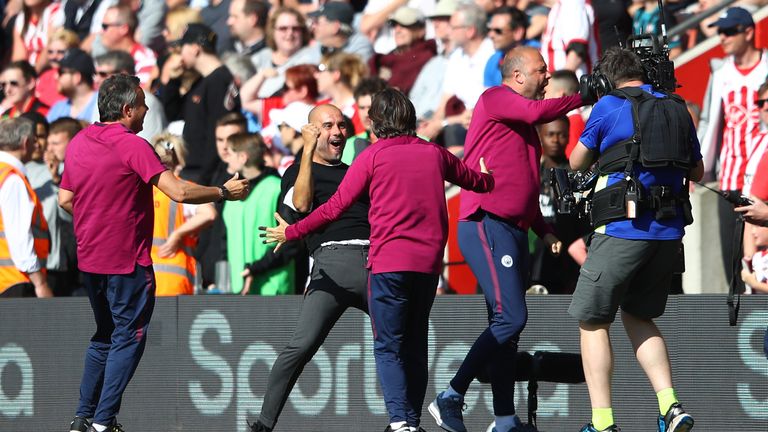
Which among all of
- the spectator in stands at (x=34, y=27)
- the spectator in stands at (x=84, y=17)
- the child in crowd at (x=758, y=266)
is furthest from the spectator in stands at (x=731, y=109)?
the spectator in stands at (x=34, y=27)

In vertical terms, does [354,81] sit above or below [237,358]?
above

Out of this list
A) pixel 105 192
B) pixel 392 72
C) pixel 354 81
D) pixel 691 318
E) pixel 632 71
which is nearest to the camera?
pixel 632 71

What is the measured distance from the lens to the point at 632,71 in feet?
25.8

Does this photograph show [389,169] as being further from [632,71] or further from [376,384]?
[376,384]

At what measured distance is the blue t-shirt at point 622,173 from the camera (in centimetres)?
770

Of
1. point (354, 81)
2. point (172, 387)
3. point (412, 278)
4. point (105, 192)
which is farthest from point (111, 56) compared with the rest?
point (412, 278)

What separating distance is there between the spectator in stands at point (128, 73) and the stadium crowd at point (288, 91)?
0.06 feet

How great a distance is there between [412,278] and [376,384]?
1700 mm

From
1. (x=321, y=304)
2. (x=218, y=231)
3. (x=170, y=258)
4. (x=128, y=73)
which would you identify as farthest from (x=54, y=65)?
(x=321, y=304)

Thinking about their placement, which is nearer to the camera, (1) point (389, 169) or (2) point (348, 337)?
(1) point (389, 169)

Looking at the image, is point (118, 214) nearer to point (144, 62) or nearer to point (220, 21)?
point (144, 62)

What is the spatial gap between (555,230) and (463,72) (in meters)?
2.80

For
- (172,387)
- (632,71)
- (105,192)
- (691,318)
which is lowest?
(172,387)

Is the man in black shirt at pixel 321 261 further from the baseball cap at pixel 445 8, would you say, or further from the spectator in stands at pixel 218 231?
the baseball cap at pixel 445 8
